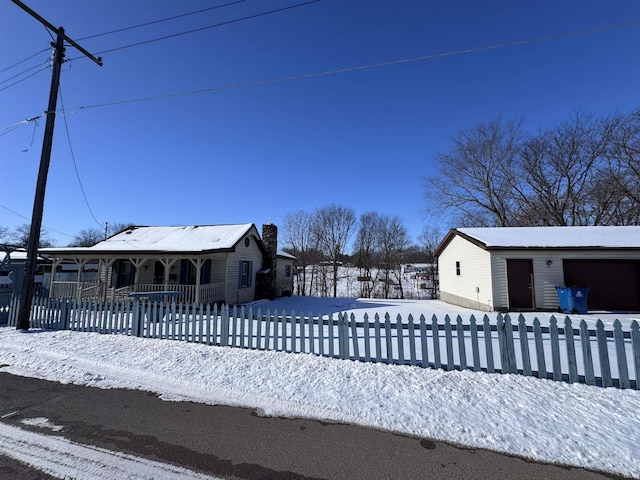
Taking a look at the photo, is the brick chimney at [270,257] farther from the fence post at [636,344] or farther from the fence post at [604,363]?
the fence post at [636,344]

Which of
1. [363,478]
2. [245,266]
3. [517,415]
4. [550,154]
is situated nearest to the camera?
[363,478]

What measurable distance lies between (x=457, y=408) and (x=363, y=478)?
185 centimetres

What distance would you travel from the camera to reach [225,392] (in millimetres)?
4273

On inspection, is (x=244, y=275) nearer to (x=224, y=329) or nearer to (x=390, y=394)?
(x=224, y=329)

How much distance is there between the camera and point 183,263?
1473 centimetres

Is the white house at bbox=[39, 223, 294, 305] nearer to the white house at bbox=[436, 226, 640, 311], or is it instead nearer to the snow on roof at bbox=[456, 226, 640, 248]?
the snow on roof at bbox=[456, 226, 640, 248]

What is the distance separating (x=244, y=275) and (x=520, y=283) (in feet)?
44.1

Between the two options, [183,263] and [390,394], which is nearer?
[390,394]

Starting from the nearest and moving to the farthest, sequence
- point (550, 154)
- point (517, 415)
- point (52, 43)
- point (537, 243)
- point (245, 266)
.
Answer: point (517, 415) < point (52, 43) < point (537, 243) < point (245, 266) < point (550, 154)

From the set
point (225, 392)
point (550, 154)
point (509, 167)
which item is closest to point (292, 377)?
point (225, 392)

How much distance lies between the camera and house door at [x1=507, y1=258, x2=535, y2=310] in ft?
40.9

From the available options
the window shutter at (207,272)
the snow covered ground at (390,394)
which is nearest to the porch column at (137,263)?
the window shutter at (207,272)

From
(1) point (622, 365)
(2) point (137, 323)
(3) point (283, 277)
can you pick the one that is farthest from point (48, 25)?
(3) point (283, 277)

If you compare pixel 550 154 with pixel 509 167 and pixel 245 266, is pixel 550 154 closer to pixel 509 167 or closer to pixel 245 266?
pixel 509 167
